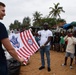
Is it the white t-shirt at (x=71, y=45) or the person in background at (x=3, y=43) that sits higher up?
the person in background at (x=3, y=43)

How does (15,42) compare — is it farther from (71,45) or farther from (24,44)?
(71,45)

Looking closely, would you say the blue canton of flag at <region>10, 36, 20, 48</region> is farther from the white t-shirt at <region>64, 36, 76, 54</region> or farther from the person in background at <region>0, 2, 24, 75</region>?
the person in background at <region>0, 2, 24, 75</region>

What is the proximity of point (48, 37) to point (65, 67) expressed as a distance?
1697 mm

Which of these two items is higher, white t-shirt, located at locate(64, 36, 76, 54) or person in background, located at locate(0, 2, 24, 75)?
person in background, located at locate(0, 2, 24, 75)

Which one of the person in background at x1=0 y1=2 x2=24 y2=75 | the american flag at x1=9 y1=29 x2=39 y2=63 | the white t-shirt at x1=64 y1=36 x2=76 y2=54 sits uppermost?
the person in background at x1=0 y1=2 x2=24 y2=75

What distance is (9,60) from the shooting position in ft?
22.6

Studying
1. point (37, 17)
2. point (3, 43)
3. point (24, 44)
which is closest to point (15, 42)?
point (24, 44)

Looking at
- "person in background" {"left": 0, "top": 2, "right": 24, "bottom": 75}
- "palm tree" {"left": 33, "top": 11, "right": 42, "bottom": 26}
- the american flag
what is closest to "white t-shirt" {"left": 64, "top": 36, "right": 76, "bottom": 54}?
the american flag

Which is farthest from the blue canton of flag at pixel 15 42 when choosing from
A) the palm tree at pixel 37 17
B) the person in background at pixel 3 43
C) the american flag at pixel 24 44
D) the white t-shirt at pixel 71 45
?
the palm tree at pixel 37 17

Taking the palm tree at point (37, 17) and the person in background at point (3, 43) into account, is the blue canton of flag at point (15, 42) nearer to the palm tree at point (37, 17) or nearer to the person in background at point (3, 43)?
the person in background at point (3, 43)

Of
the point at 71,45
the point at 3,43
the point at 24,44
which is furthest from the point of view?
the point at 71,45

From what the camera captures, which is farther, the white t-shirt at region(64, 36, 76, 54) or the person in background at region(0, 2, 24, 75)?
the white t-shirt at region(64, 36, 76, 54)

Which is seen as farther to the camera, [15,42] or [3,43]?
[15,42]

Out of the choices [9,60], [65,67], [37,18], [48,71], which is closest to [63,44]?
[65,67]
